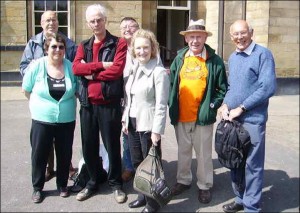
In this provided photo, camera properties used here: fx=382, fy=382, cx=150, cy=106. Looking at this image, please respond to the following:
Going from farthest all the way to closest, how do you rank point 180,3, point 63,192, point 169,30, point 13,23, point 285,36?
point 169,30 < point 180,3 < point 13,23 < point 285,36 < point 63,192

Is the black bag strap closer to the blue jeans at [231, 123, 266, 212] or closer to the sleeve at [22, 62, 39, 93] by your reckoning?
the blue jeans at [231, 123, 266, 212]

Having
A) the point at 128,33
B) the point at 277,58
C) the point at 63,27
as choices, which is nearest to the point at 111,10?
A: the point at 63,27

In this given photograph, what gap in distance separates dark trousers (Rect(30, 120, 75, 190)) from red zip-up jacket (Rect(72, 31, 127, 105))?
462mm

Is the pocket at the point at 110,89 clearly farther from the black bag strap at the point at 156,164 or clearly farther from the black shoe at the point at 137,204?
the black shoe at the point at 137,204

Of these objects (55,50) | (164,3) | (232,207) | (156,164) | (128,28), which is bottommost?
(232,207)

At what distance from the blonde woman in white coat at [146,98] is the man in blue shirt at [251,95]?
2.11 ft

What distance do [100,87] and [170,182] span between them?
5.00 ft

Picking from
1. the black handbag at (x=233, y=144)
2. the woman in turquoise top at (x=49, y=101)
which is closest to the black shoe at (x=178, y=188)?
the black handbag at (x=233, y=144)

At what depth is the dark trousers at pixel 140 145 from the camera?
3.63 metres

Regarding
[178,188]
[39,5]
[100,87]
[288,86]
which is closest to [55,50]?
[100,87]

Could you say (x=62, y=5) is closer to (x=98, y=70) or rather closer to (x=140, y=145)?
(x=98, y=70)

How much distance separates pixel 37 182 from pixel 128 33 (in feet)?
6.17

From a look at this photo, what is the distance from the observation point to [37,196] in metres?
3.96

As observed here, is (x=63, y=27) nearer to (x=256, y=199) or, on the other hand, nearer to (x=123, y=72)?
(x=123, y=72)
